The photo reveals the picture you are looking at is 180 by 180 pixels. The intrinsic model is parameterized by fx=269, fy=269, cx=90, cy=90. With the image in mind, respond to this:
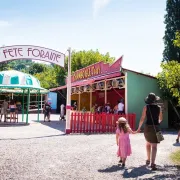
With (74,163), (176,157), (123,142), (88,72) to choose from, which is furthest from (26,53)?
(88,72)

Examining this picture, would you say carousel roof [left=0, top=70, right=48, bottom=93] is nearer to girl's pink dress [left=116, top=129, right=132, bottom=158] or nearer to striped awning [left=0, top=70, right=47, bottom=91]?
striped awning [left=0, top=70, right=47, bottom=91]

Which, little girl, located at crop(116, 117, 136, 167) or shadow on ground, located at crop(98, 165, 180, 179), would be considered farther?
little girl, located at crop(116, 117, 136, 167)

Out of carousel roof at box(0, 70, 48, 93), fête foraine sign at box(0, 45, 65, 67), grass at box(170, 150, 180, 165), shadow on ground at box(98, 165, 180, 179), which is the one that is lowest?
grass at box(170, 150, 180, 165)

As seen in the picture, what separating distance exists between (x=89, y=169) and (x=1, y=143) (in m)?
4.67

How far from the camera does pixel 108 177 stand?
17.4 ft

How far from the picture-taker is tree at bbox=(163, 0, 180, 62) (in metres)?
24.6

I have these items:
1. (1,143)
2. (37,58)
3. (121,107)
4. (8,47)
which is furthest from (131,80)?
(1,143)

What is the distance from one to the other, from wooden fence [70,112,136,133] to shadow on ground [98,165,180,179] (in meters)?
6.79

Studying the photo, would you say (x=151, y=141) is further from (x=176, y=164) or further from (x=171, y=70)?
(x=171, y=70)

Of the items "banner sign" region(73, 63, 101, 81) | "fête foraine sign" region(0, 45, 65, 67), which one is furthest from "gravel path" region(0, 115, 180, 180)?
"banner sign" region(73, 63, 101, 81)

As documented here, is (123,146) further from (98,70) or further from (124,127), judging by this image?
(98,70)

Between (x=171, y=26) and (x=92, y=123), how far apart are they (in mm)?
16142

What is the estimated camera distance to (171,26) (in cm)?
2541

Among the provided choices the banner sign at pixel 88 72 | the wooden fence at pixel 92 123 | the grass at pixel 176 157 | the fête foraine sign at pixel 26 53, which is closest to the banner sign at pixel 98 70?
the banner sign at pixel 88 72
